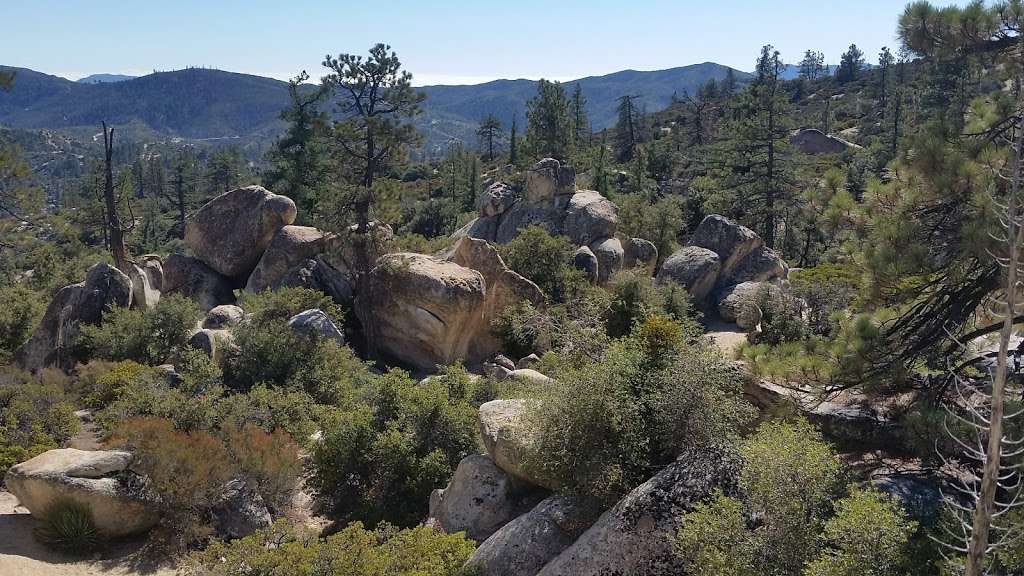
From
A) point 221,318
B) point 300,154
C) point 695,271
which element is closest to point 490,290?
point 695,271

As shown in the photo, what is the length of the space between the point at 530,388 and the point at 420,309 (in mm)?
9297

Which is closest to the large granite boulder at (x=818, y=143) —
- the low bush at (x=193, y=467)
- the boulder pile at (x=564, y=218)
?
the boulder pile at (x=564, y=218)

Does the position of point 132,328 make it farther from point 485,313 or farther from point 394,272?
point 485,313

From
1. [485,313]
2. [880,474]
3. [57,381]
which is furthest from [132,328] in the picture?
[880,474]

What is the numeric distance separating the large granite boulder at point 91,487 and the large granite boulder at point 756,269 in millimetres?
21411

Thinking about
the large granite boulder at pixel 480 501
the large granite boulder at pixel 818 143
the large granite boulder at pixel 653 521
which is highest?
the large granite boulder at pixel 818 143

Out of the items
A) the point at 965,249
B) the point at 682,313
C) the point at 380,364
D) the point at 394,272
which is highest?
the point at 965,249

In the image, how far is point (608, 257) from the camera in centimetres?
2839

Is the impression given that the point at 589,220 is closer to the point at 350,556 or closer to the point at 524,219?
the point at 524,219

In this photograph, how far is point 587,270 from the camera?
26281 millimetres

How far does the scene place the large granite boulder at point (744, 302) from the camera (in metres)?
23.2

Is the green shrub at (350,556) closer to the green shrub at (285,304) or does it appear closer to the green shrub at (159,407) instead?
the green shrub at (159,407)

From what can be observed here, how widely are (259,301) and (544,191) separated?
57.5 ft

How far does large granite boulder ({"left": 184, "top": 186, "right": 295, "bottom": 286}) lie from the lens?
2392 centimetres
